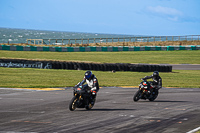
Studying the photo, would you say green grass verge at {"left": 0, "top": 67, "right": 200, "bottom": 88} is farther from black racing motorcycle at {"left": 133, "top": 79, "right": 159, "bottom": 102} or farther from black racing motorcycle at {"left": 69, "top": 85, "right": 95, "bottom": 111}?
black racing motorcycle at {"left": 69, "top": 85, "right": 95, "bottom": 111}

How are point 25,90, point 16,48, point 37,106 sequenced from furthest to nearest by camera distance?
point 16,48, point 25,90, point 37,106

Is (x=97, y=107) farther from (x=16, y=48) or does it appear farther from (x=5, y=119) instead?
(x=16, y=48)

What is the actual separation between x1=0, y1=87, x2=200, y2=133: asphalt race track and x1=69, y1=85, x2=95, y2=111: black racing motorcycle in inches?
10.7

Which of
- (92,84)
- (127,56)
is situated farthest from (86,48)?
(92,84)

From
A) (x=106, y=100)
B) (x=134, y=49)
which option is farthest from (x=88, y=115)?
(x=134, y=49)

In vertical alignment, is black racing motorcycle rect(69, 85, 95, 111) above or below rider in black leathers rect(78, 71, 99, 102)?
below

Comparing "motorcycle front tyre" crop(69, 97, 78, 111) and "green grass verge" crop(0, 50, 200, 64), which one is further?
"green grass verge" crop(0, 50, 200, 64)

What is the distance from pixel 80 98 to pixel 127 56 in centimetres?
4082

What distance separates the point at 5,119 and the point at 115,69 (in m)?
24.9

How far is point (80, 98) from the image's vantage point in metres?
13.6

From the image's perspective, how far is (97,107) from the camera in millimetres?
15164

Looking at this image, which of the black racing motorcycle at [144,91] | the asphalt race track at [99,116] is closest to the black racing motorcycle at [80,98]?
the asphalt race track at [99,116]

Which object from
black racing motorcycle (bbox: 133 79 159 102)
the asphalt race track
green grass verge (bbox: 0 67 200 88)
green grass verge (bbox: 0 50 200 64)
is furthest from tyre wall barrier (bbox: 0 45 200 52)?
black racing motorcycle (bbox: 133 79 159 102)

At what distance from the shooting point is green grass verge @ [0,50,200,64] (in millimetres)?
48287
